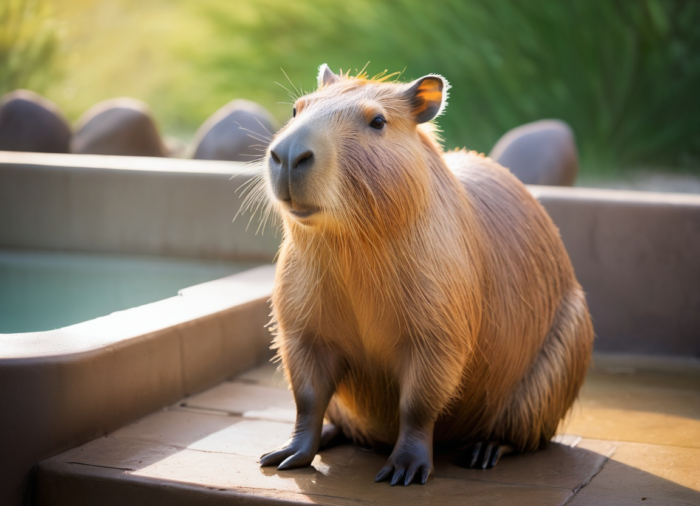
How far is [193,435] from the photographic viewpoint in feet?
10.0

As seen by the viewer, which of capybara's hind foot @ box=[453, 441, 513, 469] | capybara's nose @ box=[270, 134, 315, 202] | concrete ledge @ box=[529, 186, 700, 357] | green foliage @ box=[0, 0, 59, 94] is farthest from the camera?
green foliage @ box=[0, 0, 59, 94]

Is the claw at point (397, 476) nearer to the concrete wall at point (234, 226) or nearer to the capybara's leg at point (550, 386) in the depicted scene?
the capybara's leg at point (550, 386)

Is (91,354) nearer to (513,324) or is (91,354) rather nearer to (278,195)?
(278,195)

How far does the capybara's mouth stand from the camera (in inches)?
92.3

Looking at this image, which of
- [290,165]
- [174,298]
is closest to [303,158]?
[290,165]

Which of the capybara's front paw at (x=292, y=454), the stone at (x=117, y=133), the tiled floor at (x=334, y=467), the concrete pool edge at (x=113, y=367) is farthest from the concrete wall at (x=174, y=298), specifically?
the stone at (x=117, y=133)

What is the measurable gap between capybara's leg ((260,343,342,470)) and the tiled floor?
7 cm

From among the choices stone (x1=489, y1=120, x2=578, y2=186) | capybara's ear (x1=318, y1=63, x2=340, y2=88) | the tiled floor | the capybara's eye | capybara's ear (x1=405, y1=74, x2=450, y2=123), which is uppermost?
capybara's ear (x1=318, y1=63, x2=340, y2=88)

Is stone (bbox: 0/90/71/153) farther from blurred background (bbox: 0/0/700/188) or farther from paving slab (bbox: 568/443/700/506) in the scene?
paving slab (bbox: 568/443/700/506)

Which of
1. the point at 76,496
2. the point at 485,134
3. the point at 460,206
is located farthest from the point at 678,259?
the point at 485,134

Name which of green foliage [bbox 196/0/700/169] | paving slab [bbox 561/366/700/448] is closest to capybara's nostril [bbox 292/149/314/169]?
paving slab [bbox 561/366/700/448]

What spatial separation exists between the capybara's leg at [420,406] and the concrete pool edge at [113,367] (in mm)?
1003

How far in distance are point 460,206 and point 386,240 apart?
33 cm

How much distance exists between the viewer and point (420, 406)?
261cm
